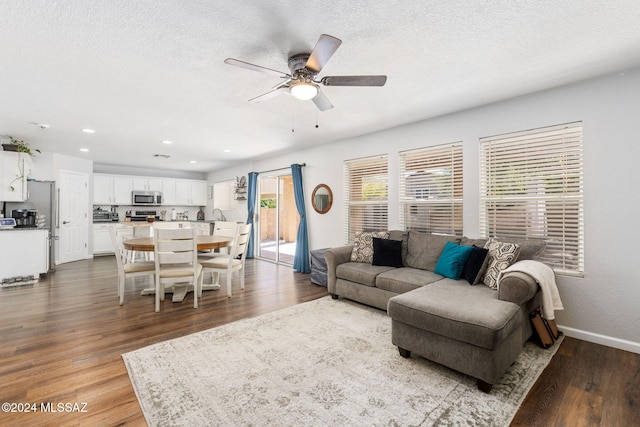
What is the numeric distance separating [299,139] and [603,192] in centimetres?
415

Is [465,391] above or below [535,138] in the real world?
below

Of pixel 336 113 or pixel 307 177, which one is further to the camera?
pixel 307 177

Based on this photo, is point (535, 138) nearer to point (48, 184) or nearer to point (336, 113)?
point (336, 113)

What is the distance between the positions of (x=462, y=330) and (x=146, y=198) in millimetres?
8846

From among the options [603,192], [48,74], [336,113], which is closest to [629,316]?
[603,192]

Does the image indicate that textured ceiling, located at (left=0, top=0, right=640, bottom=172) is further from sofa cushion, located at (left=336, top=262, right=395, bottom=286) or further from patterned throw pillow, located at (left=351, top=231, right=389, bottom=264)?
sofa cushion, located at (left=336, top=262, right=395, bottom=286)

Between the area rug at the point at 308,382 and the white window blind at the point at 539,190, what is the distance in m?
1.11

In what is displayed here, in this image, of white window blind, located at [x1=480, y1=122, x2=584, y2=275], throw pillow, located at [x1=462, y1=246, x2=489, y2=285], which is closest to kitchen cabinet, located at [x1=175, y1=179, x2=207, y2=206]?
white window blind, located at [x1=480, y1=122, x2=584, y2=275]

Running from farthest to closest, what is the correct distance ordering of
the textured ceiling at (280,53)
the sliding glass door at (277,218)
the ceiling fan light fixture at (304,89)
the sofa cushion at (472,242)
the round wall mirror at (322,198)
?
1. the sliding glass door at (277,218)
2. the round wall mirror at (322,198)
3. the sofa cushion at (472,242)
4. the ceiling fan light fixture at (304,89)
5. the textured ceiling at (280,53)

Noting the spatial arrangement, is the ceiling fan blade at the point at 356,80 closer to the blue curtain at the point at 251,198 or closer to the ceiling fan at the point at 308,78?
the ceiling fan at the point at 308,78

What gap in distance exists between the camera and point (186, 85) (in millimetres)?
3018

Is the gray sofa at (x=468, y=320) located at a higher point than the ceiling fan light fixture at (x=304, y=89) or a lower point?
lower

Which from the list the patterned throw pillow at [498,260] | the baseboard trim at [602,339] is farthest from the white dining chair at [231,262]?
the baseboard trim at [602,339]

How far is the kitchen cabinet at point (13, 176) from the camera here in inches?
200
